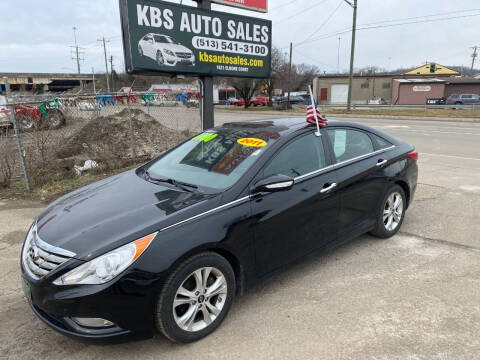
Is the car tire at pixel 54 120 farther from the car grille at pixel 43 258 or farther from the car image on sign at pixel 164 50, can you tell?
the car grille at pixel 43 258

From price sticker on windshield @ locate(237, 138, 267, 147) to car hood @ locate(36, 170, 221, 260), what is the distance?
768 millimetres

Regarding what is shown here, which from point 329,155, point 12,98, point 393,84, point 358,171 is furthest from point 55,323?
point 393,84

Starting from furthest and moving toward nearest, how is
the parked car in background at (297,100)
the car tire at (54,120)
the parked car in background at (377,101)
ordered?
the parked car in background at (297,100) → the parked car in background at (377,101) → the car tire at (54,120)

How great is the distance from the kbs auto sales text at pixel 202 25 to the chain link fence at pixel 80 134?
2113 mm

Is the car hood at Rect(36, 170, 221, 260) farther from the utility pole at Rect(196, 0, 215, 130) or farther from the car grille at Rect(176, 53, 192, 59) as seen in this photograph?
the utility pole at Rect(196, 0, 215, 130)

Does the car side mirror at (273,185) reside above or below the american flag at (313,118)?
below

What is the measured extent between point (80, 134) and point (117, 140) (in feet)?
4.03

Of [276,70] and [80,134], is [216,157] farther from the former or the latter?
[276,70]

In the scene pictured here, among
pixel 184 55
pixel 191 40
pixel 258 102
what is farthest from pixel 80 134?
pixel 258 102

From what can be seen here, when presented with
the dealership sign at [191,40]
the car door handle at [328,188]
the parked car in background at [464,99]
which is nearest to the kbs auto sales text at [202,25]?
the dealership sign at [191,40]

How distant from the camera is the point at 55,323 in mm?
2330

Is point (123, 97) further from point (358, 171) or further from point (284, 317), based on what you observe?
point (284, 317)

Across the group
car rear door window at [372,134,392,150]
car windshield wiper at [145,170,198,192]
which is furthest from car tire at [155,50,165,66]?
car rear door window at [372,134,392,150]

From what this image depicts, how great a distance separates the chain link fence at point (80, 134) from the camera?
6.59 m
